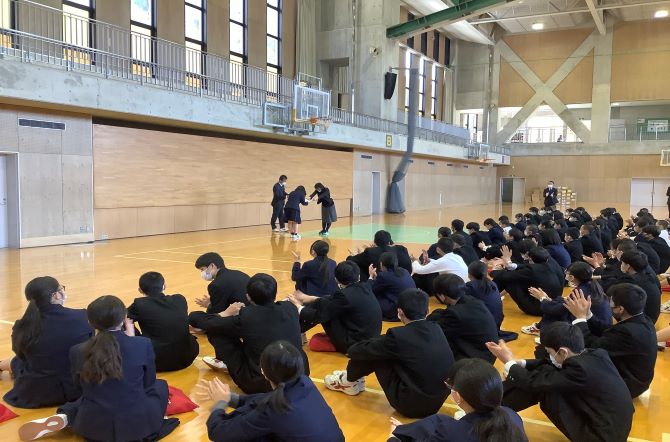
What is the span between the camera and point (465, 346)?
4.72 metres

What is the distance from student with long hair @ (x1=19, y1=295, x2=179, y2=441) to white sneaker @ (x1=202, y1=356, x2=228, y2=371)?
1.48 metres

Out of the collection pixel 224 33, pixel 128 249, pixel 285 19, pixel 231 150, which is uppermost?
pixel 285 19

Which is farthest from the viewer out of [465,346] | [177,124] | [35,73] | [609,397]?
[177,124]

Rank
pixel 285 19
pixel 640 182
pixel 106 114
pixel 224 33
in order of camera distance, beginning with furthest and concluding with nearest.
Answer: pixel 640 182 → pixel 285 19 → pixel 224 33 → pixel 106 114

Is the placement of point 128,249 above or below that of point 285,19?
below

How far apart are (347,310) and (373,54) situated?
78.0 ft

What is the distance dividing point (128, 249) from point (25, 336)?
9.96m

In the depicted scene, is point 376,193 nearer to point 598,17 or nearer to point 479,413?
point 598,17

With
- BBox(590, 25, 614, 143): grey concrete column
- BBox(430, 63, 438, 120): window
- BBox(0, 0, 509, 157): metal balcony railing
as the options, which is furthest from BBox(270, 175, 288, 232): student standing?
BBox(590, 25, 614, 143): grey concrete column

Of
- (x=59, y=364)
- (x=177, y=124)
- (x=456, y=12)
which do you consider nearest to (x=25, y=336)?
(x=59, y=364)

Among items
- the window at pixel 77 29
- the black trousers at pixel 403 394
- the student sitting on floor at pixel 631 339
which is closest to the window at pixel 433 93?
the window at pixel 77 29

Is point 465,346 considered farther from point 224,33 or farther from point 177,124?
point 224,33

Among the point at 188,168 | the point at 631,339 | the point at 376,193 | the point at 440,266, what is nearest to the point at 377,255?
the point at 440,266

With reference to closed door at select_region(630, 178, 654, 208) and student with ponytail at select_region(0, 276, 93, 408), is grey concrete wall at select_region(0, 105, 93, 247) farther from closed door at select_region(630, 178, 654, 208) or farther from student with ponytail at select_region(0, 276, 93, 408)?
closed door at select_region(630, 178, 654, 208)
